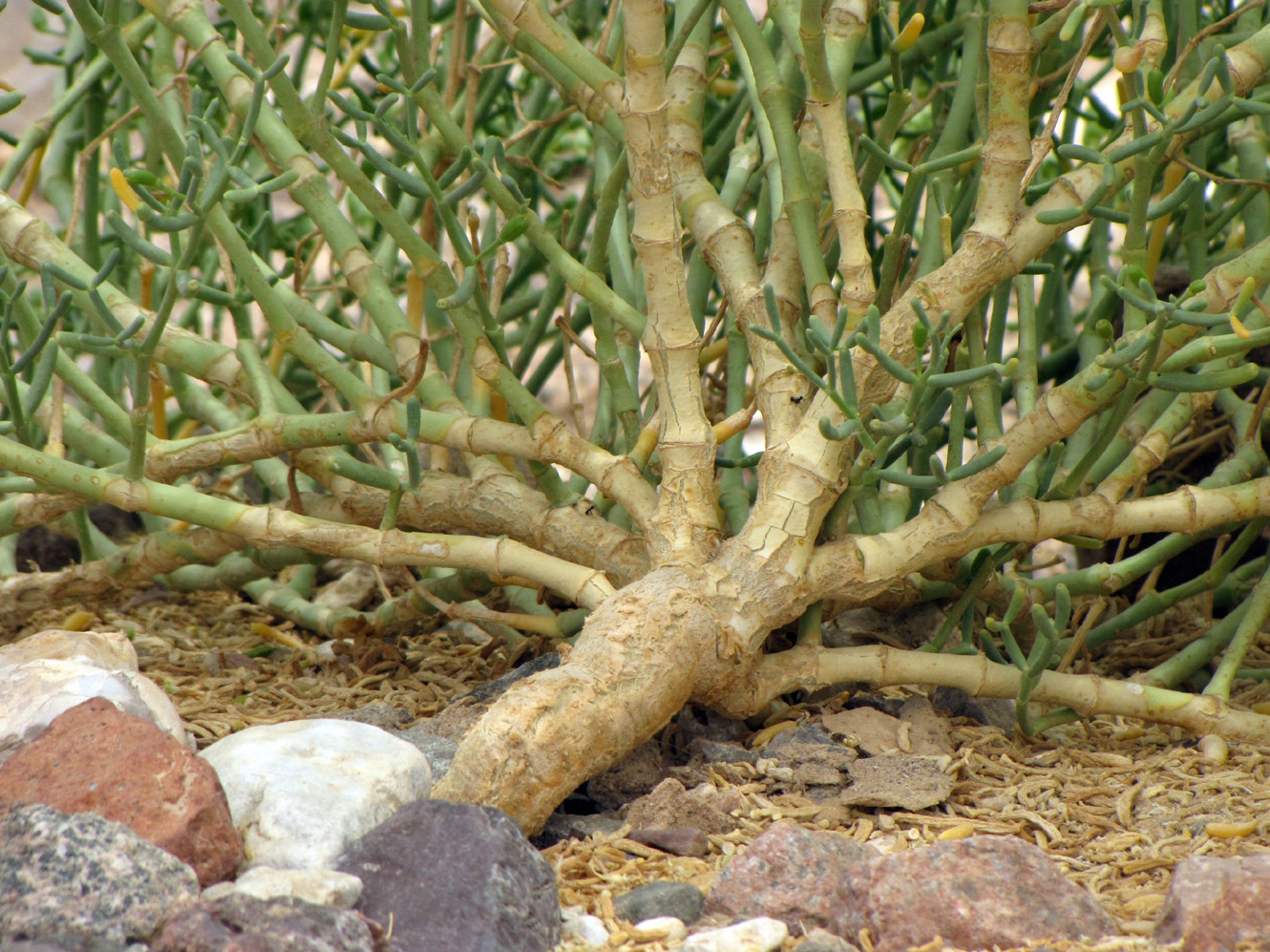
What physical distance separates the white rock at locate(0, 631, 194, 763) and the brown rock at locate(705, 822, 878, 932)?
51cm

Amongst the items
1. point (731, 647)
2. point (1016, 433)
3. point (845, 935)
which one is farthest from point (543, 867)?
point (1016, 433)

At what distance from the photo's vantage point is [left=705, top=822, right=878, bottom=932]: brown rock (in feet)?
2.92

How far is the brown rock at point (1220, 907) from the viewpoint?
2.68 ft

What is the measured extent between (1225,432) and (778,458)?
907 millimetres

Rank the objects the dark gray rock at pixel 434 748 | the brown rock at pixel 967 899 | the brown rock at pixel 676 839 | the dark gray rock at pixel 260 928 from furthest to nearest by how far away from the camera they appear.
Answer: the dark gray rock at pixel 434 748 < the brown rock at pixel 676 839 < the brown rock at pixel 967 899 < the dark gray rock at pixel 260 928

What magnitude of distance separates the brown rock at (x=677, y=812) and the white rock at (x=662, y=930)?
171 millimetres

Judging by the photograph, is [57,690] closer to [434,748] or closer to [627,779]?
[434,748]

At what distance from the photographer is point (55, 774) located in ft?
2.95

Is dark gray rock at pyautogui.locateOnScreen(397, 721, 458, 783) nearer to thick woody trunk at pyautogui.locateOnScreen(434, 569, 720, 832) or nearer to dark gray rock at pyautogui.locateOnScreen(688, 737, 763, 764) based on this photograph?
thick woody trunk at pyautogui.locateOnScreen(434, 569, 720, 832)

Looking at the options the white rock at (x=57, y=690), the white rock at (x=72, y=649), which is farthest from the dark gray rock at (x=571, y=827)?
the white rock at (x=72, y=649)

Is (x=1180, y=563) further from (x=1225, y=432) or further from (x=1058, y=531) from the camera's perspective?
(x=1058, y=531)

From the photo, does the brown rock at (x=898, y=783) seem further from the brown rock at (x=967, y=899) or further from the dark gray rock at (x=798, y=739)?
the brown rock at (x=967, y=899)

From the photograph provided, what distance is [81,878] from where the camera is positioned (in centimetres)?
78

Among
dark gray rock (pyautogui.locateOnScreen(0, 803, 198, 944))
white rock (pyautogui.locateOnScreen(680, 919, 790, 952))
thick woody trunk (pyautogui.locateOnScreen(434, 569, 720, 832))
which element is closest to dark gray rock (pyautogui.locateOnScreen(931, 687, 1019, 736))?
thick woody trunk (pyautogui.locateOnScreen(434, 569, 720, 832))
